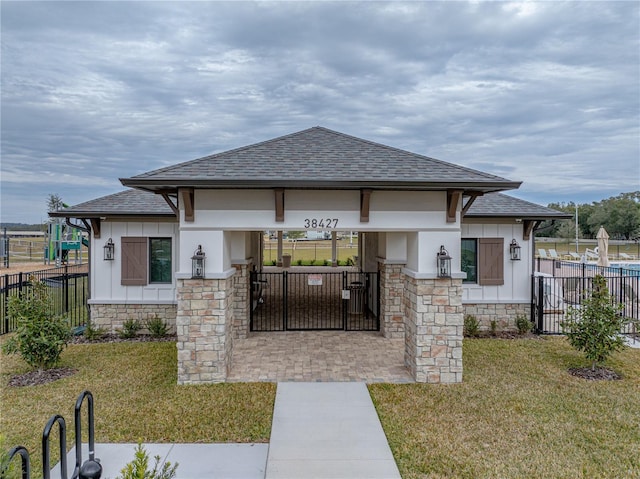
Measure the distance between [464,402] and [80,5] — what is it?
1193 centimetres

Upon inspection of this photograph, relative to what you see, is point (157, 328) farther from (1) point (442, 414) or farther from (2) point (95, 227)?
(1) point (442, 414)

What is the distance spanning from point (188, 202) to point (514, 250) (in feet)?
28.6

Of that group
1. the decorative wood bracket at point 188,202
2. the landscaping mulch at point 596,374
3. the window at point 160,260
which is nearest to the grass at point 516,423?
the landscaping mulch at point 596,374

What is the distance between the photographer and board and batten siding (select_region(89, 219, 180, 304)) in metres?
9.53

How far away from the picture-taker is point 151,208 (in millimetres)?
9492

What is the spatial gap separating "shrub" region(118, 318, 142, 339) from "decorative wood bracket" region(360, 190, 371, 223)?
6982mm

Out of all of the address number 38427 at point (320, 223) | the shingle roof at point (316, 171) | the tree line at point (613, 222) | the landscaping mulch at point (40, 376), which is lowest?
the landscaping mulch at point (40, 376)

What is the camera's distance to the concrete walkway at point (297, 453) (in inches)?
155

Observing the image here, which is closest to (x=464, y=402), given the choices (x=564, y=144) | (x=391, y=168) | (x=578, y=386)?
(x=578, y=386)

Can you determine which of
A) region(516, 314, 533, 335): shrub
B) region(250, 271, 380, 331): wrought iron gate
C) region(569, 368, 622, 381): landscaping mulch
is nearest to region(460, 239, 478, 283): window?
region(516, 314, 533, 335): shrub

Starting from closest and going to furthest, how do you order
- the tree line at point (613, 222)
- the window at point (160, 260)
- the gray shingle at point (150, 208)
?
the gray shingle at point (150, 208), the window at point (160, 260), the tree line at point (613, 222)

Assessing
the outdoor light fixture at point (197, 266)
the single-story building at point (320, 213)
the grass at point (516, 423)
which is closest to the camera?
the grass at point (516, 423)

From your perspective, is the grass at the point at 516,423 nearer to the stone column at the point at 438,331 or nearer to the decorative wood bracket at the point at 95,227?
the stone column at the point at 438,331

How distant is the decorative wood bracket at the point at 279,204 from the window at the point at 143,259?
485 centimetres
